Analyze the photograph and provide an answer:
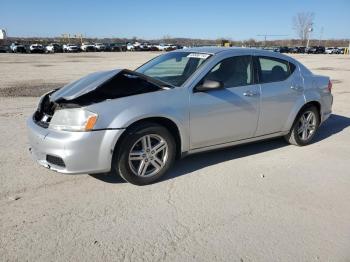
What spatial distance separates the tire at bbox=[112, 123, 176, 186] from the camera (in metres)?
4.07

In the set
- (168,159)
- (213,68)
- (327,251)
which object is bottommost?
(327,251)

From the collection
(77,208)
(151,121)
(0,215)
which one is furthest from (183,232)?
(0,215)

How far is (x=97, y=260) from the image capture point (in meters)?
2.90

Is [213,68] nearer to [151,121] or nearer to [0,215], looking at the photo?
[151,121]

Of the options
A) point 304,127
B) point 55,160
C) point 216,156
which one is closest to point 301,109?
point 304,127

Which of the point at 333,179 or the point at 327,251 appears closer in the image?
the point at 327,251

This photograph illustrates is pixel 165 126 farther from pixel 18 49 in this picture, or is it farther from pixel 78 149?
pixel 18 49

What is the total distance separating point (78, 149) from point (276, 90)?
10.2 feet

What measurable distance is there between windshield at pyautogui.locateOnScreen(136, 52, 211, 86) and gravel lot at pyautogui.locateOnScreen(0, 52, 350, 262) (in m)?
1.21

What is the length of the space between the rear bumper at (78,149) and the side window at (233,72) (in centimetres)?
160

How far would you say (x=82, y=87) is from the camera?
4.41 metres

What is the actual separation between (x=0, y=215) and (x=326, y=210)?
11.0 ft

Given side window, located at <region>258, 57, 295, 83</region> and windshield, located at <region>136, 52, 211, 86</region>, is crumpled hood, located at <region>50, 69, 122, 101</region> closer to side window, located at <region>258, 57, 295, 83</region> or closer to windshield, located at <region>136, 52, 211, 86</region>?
windshield, located at <region>136, 52, 211, 86</region>

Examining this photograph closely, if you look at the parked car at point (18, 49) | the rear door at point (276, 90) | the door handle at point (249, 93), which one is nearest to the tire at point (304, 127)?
the rear door at point (276, 90)
